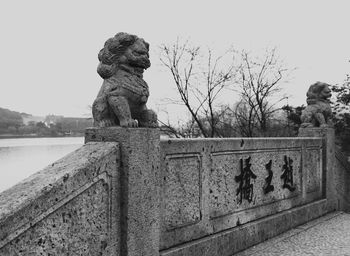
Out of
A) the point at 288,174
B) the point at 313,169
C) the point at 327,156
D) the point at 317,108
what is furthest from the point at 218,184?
the point at 317,108

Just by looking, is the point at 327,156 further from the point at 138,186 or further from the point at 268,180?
the point at 138,186

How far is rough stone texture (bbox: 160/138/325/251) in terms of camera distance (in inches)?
156

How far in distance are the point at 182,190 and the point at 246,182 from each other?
140cm

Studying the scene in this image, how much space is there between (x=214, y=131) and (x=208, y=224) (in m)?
12.5

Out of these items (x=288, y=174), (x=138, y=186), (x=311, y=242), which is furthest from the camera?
(x=288, y=174)

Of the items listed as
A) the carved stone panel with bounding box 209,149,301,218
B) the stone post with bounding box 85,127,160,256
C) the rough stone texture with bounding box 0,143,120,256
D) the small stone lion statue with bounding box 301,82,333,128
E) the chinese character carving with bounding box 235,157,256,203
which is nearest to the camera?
the rough stone texture with bounding box 0,143,120,256

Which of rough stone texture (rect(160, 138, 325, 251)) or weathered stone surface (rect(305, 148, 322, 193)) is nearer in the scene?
rough stone texture (rect(160, 138, 325, 251))

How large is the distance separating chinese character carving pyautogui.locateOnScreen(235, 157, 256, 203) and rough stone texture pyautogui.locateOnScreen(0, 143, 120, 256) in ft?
7.65

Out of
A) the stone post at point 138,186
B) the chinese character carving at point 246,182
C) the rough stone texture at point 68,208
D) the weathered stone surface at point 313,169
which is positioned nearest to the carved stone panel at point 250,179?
the chinese character carving at point 246,182

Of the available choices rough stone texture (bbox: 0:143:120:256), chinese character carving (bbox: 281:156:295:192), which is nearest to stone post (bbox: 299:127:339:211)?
chinese character carving (bbox: 281:156:295:192)

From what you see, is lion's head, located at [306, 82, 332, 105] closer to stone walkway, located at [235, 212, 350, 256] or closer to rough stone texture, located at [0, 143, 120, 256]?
stone walkway, located at [235, 212, 350, 256]

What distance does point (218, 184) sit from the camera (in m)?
4.66

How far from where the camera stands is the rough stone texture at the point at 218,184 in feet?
13.0

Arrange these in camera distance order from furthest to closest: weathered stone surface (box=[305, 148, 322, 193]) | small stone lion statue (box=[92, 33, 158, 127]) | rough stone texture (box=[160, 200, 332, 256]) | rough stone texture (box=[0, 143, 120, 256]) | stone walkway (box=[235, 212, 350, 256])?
weathered stone surface (box=[305, 148, 322, 193]) → stone walkway (box=[235, 212, 350, 256]) → rough stone texture (box=[160, 200, 332, 256]) → small stone lion statue (box=[92, 33, 158, 127]) → rough stone texture (box=[0, 143, 120, 256])
